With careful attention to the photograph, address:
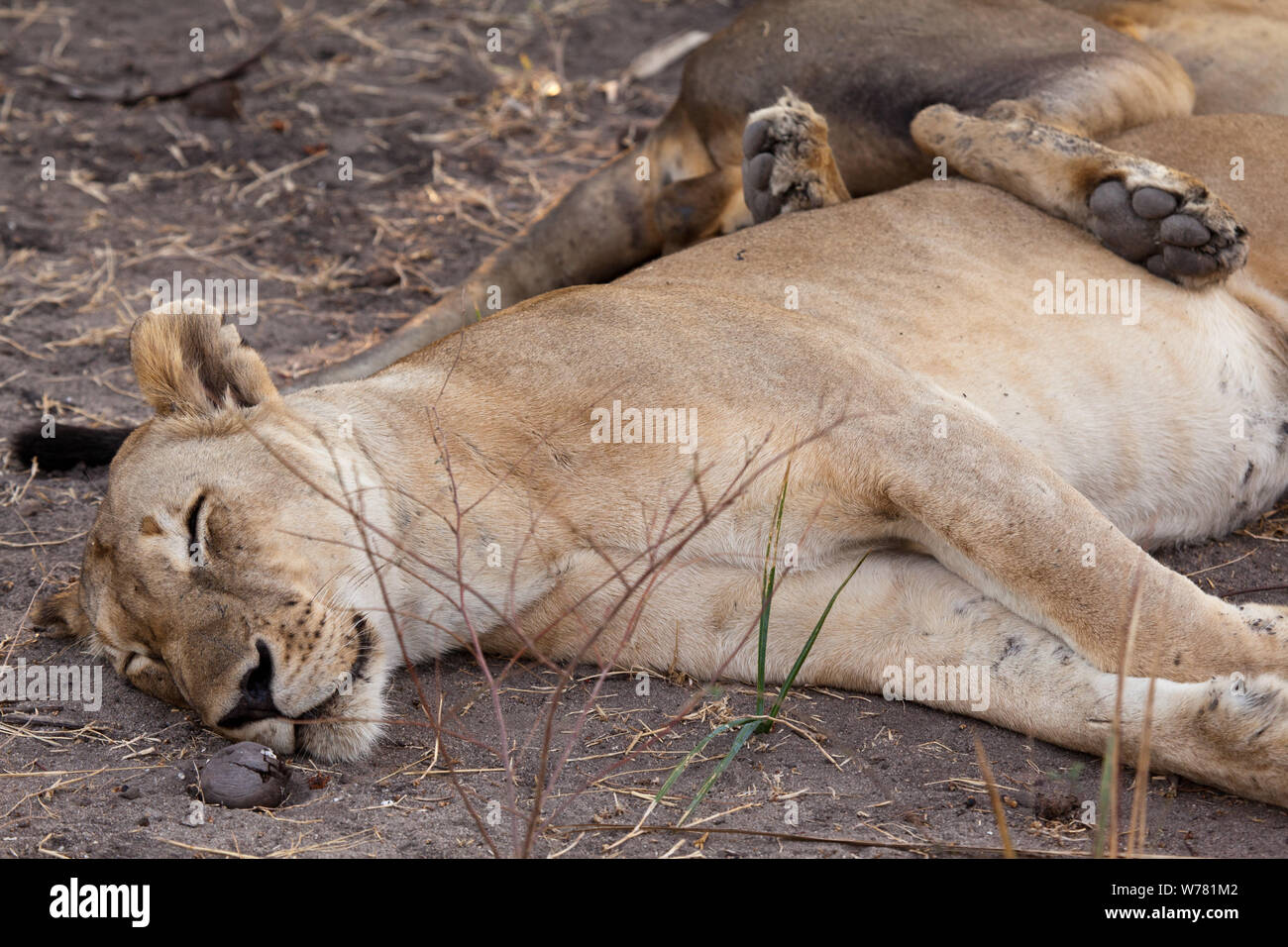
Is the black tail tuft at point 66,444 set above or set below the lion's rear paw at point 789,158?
below

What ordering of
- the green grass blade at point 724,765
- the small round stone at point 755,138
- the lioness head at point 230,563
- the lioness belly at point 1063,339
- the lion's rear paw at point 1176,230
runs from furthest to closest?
the small round stone at point 755,138 → the lion's rear paw at point 1176,230 → the lioness belly at point 1063,339 → the lioness head at point 230,563 → the green grass blade at point 724,765

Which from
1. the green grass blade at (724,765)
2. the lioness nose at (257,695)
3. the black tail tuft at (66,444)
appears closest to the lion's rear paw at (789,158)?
the green grass blade at (724,765)

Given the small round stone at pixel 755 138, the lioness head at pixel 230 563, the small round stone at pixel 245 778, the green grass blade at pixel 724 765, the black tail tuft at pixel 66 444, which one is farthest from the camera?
the small round stone at pixel 755 138

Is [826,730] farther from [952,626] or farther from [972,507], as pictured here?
[972,507]

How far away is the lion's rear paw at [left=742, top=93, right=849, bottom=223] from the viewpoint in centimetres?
383

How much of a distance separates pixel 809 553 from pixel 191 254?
11.0ft

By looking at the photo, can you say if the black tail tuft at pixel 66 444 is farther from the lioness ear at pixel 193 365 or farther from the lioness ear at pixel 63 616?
the lioness ear at pixel 193 365

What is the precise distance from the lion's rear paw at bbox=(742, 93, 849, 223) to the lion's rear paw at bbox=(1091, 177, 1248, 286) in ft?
2.55

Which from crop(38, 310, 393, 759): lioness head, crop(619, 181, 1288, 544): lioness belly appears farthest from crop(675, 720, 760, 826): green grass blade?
crop(619, 181, 1288, 544): lioness belly

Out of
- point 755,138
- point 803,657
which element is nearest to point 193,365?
point 803,657

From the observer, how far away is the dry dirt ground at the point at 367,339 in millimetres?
2350

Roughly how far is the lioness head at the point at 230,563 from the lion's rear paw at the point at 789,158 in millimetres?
1555

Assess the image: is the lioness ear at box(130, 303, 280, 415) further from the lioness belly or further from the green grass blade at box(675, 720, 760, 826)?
the green grass blade at box(675, 720, 760, 826)

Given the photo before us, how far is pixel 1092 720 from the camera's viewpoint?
2.53 m
